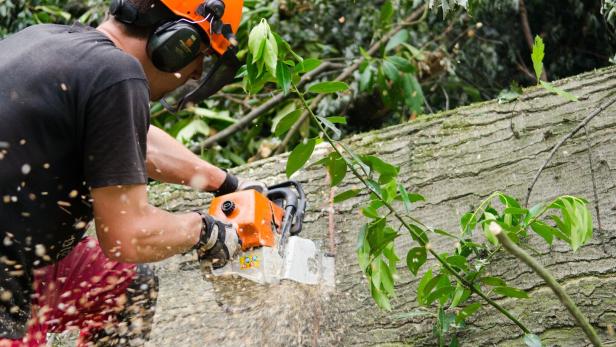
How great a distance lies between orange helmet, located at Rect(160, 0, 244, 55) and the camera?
212 centimetres

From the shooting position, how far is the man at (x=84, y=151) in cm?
183

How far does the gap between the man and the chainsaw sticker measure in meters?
0.06

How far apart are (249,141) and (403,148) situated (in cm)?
172

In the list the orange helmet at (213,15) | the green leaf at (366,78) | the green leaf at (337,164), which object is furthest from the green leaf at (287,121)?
the green leaf at (366,78)

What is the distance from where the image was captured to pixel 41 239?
6.55ft

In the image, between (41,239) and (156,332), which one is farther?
(156,332)

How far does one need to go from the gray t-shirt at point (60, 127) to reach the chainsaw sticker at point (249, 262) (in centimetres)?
49

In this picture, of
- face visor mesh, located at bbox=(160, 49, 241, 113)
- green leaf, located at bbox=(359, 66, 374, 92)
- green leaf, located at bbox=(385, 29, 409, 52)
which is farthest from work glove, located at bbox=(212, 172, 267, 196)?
green leaf, located at bbox=(385, 29, 409, 52)

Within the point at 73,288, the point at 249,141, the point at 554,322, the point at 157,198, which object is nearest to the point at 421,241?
the point at 554,322

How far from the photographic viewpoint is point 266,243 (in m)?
2.28

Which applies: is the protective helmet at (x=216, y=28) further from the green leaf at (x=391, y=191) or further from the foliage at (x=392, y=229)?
the green leaf at (x=391, y=191)

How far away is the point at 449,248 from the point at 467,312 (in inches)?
17.6

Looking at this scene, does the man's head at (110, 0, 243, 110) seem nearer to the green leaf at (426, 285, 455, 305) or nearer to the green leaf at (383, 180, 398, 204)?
the green leaf at (383, 180, 398, 204)

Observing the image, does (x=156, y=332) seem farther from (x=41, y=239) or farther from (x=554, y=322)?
(x=554, y=322)
